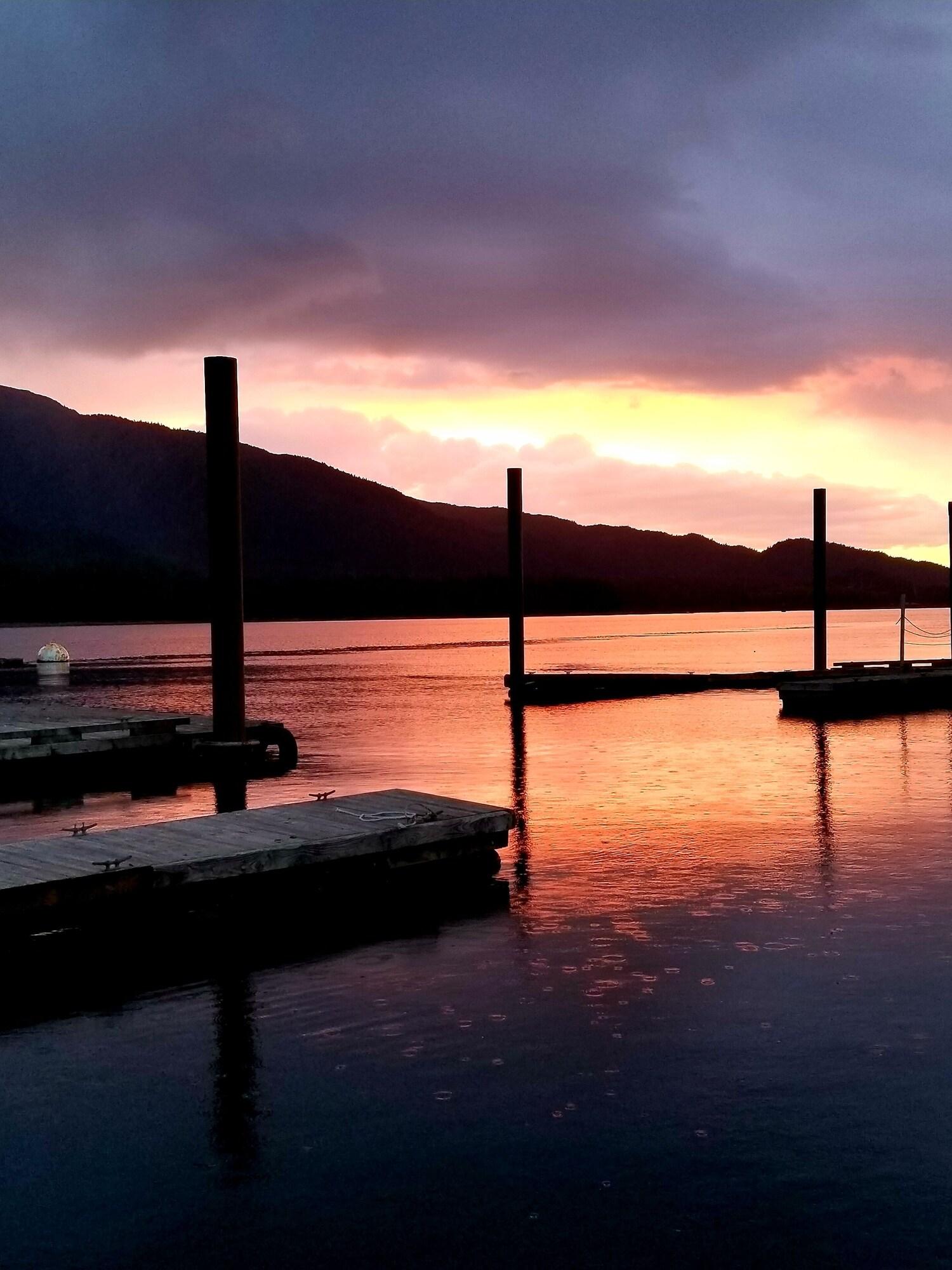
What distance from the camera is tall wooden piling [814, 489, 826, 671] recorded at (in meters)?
40.7

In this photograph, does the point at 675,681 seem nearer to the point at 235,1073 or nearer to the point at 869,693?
the point at 869,693

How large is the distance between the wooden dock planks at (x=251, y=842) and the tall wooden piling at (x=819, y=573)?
28809 millimetres

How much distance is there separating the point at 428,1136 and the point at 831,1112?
6.82ft

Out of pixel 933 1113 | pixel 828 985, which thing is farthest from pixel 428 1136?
pixel 828 985

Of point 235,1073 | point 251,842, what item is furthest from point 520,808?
point 235,1073

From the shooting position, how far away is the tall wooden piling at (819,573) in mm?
40719

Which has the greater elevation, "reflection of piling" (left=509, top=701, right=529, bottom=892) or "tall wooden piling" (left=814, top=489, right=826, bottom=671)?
"tall wooden piling" (left=814, top=489, right=826, bottom=671)

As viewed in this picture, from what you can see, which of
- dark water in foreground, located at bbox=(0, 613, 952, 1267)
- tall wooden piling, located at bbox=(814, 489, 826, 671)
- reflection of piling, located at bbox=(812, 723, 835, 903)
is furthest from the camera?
tall wooden piling, located at bbox=(814, 489, 826, 671)

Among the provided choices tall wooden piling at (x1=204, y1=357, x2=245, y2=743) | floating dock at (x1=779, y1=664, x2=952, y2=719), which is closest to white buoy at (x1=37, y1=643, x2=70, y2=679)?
floating dock at (x1=779, y1=664, x2=952, y2=719)

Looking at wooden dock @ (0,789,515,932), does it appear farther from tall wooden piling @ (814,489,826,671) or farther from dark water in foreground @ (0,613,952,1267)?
tall wooden piling @ (814,489,826,671)

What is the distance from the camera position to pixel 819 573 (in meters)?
41.6

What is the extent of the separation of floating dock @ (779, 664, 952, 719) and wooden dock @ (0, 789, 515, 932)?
70.7 ft

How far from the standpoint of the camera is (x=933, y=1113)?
6.97m

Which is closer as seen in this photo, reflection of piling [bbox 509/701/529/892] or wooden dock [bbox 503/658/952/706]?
reflection of piling [bbox 509/701/529/892]
